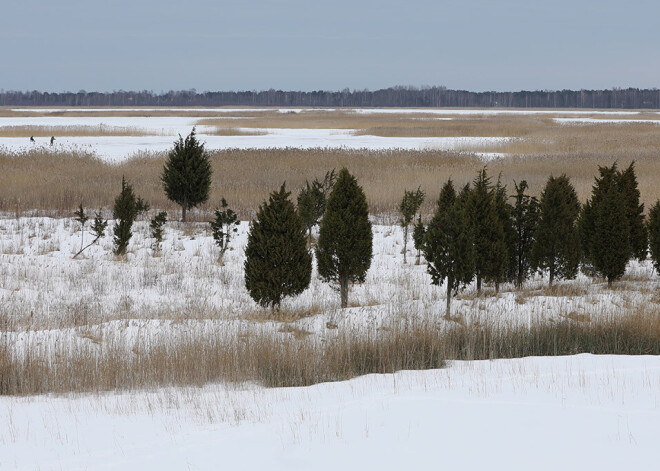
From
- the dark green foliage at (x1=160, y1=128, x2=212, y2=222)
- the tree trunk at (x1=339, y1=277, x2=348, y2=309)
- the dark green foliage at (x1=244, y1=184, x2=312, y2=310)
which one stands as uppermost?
the dark green foliage at (x1=160, y1=128, x2=212, y2=222)

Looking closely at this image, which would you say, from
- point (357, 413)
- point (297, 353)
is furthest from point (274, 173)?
point (357, 413)

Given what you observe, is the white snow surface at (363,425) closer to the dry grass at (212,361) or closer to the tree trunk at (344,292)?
the dry grass at (212,361)

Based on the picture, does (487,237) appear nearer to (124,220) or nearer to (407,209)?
(407,209)

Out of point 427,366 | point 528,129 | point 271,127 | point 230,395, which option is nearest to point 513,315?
point 427,366

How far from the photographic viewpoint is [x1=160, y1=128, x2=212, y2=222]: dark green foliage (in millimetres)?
16766

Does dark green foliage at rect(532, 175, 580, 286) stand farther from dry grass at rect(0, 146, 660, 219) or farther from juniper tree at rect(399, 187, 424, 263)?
dry grass at rect(0, 146, 660, 219)

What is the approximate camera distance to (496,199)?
11.6 m

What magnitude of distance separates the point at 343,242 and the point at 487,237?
92.6 inches

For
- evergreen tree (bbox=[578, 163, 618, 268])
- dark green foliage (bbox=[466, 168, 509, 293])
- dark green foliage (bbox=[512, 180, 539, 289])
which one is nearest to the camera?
dark green foliage (bbox=[466, 168, 509, 293])

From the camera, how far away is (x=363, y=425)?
5.46 m

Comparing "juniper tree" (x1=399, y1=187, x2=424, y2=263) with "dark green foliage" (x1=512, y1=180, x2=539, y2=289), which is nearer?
"dark green foliage" (x1=512, y1=180, x2=539, y2=289)

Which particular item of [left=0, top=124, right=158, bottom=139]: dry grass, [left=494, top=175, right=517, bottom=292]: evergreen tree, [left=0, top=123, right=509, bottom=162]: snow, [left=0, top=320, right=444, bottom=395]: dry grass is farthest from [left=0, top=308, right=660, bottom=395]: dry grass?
[left=0, top=124, right=158, bottom=139]: dry grass

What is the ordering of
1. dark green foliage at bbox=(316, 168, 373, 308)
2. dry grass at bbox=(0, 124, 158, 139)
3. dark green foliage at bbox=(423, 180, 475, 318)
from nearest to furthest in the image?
dark green foliage at bbox=(423, 180, 475, 318) < dark green foliage at bbox=(316, 168, 373, 308) < dry grass at bbox=(0, 124, 158, 139)

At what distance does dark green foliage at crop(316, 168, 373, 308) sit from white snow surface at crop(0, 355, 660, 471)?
3.60 meters
